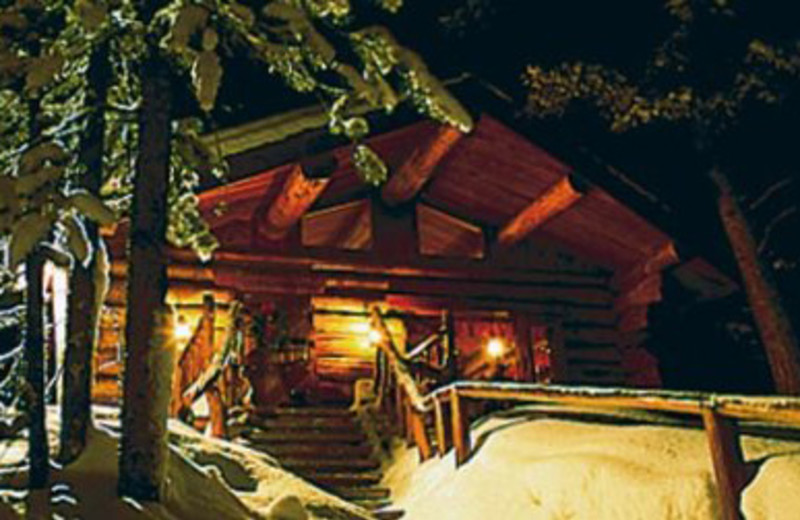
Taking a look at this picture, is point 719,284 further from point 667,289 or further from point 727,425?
point 727,425

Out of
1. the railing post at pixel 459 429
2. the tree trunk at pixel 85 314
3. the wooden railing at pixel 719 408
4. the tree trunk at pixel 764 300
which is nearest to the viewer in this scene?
the tree trunk at pixel 85 314

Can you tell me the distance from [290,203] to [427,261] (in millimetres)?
3186

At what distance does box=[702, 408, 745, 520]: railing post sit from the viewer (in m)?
6.24

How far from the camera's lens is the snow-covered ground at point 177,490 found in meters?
4.07

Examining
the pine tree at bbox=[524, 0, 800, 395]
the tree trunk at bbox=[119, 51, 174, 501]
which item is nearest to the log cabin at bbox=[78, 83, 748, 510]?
the pine tree at bbox=[524, 0, 800, 395]

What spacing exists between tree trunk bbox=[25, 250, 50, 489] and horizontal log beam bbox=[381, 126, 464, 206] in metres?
9.00

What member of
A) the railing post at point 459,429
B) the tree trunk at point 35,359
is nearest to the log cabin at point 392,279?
the railing post at point 459,429

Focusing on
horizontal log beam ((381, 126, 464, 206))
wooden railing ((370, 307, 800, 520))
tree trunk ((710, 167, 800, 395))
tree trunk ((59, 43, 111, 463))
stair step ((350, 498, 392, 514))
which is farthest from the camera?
horizontal log beam ((381, 126, 464, 206))

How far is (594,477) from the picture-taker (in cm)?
731

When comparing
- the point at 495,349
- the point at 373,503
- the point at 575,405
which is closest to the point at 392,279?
the point at 495,349

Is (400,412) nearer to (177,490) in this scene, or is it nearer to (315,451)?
(315,451)

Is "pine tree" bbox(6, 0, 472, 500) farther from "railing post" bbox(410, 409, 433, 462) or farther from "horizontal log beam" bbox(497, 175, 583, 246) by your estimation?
"horizontal log beam" bbox(497, 175, 583, 246)

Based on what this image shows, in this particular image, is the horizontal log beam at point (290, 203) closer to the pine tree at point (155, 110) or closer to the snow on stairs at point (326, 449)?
the snow on stairs at point (326, 449)

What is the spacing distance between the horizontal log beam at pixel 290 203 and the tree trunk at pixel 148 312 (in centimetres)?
778
